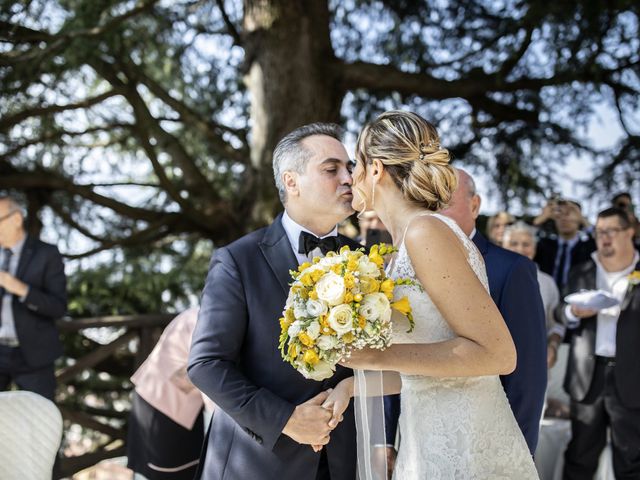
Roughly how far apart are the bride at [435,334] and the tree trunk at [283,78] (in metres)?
4.66

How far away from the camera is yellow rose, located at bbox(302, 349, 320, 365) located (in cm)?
226

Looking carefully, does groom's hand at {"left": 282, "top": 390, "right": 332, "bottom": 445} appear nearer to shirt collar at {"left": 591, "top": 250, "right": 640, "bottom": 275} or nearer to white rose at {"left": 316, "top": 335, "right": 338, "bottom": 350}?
white rose at {"left": 316, "top": 335, "right": 338, "bottom": 350}

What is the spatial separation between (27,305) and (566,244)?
13.8 ft

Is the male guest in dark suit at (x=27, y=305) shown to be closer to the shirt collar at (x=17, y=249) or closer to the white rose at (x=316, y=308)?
the shirt collar at (x=17, y=249)

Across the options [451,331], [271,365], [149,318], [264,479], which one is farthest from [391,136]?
[149,318]

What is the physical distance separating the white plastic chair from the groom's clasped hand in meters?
1.01

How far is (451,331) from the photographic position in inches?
93.3

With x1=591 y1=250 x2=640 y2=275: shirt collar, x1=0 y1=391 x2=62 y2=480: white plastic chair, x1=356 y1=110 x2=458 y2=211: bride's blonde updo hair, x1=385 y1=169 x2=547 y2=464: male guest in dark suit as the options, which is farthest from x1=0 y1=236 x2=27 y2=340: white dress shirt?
x1=591 y1=250 x2=640 y2=275: shirt collar

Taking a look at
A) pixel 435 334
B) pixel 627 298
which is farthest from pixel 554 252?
pixel 435 334

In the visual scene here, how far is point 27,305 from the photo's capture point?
17.5ft

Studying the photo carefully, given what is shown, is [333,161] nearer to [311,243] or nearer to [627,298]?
[311,243]

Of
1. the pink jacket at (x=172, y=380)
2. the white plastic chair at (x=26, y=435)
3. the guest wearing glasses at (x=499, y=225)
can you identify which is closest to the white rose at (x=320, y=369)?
the white plastic chair at (x=26, y=435)

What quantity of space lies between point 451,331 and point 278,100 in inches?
201

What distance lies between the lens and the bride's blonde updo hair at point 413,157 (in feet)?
8.05
